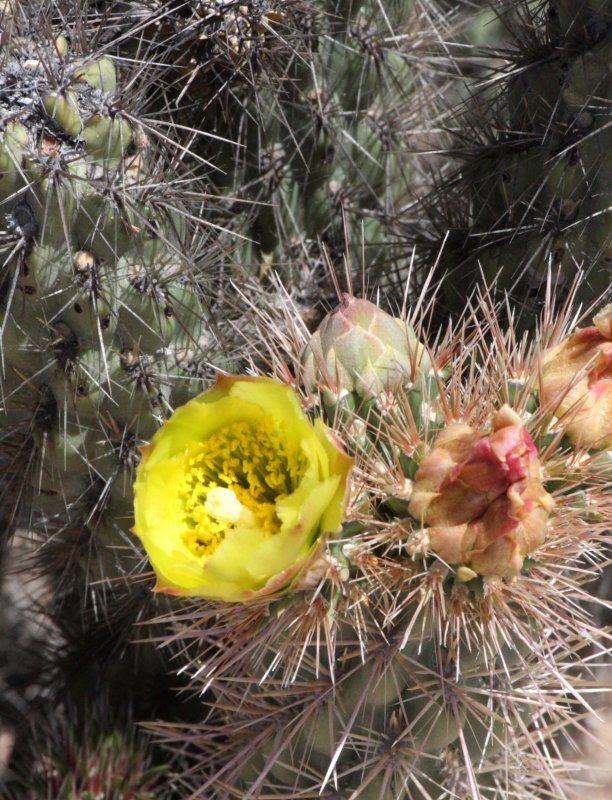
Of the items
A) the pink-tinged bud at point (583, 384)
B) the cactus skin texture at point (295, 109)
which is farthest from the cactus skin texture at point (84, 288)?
the pink-tinged bud at point (583, 384)

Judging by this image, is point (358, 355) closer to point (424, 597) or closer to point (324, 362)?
point (324, 362)

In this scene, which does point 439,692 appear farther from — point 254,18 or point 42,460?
point 254,18

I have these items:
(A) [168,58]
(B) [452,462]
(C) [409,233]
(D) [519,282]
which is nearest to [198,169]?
(A) [168,58]

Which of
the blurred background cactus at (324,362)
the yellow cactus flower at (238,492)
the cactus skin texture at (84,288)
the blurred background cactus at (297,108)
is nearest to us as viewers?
the yellow cactus flower at (238,492)

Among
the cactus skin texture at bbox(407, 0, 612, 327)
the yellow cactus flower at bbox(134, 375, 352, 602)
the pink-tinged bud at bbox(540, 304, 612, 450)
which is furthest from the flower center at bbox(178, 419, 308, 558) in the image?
the cactus skin texture at bbox(407, 0, 612, 327)

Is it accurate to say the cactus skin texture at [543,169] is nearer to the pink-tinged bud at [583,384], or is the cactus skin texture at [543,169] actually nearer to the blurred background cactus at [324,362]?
the blurred background cactus at [324,362]

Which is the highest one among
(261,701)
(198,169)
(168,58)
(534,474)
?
(168,58)

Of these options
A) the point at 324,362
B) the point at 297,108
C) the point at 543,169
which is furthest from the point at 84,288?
the point at 543,169
